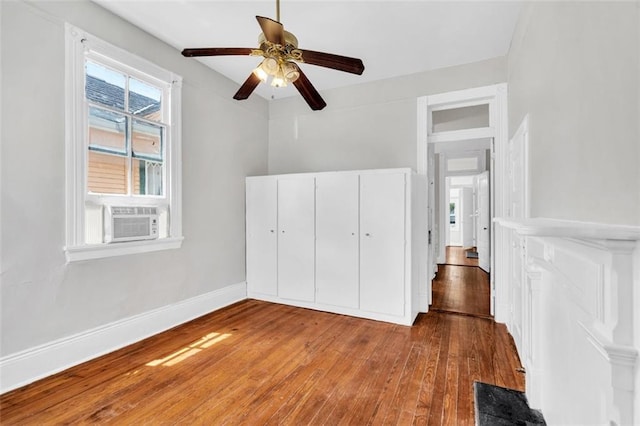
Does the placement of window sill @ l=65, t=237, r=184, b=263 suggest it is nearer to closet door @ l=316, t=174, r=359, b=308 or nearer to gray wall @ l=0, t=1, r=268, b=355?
gray wall @ l=0, t=1, r=268, b=355

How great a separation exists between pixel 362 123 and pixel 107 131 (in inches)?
112

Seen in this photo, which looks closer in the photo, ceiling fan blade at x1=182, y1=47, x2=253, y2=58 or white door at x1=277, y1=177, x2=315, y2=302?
ceiling fan blade at x1=182, y1=47, x2=253, y2=58

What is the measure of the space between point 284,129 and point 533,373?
157 inches

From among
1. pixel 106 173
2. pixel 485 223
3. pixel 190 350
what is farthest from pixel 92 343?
pixel 485 223

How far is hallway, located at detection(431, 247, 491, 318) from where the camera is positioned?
12.3 feet

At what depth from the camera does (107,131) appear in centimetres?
264

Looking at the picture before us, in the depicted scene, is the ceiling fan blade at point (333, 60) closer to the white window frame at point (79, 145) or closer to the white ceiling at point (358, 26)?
the white ceiling at point (358, 26)

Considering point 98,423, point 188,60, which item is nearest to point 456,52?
point 188,60

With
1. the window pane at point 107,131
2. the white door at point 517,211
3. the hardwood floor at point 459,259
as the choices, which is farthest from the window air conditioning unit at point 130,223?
the hardwood floor at point 459,259

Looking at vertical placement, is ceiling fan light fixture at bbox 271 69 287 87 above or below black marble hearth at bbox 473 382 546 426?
above

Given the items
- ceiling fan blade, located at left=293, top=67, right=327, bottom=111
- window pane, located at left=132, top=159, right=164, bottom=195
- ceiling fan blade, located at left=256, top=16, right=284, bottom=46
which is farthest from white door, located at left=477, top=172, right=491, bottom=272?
window pane, located at left=132, top=159, right=164, bottom=195

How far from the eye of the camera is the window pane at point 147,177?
2.90 m

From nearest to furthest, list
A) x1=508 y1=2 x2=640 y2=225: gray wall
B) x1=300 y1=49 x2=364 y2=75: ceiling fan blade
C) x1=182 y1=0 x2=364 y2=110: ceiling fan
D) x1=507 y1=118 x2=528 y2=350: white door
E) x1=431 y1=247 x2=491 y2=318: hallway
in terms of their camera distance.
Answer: x1=508 y1=2 x2=640 y2=225: gray wall < x1=182 y1=0 x2=364 y2=110: ceiling fan < x1=300 y1=49 x2=364 y2=75: ceiling fan blade < x1=507 y1=118 x2=528 y2=350: white door < x1=431 y1=247 x2=491 y2=318: hallway

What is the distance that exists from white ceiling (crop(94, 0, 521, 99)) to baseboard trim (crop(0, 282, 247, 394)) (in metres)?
2.75
